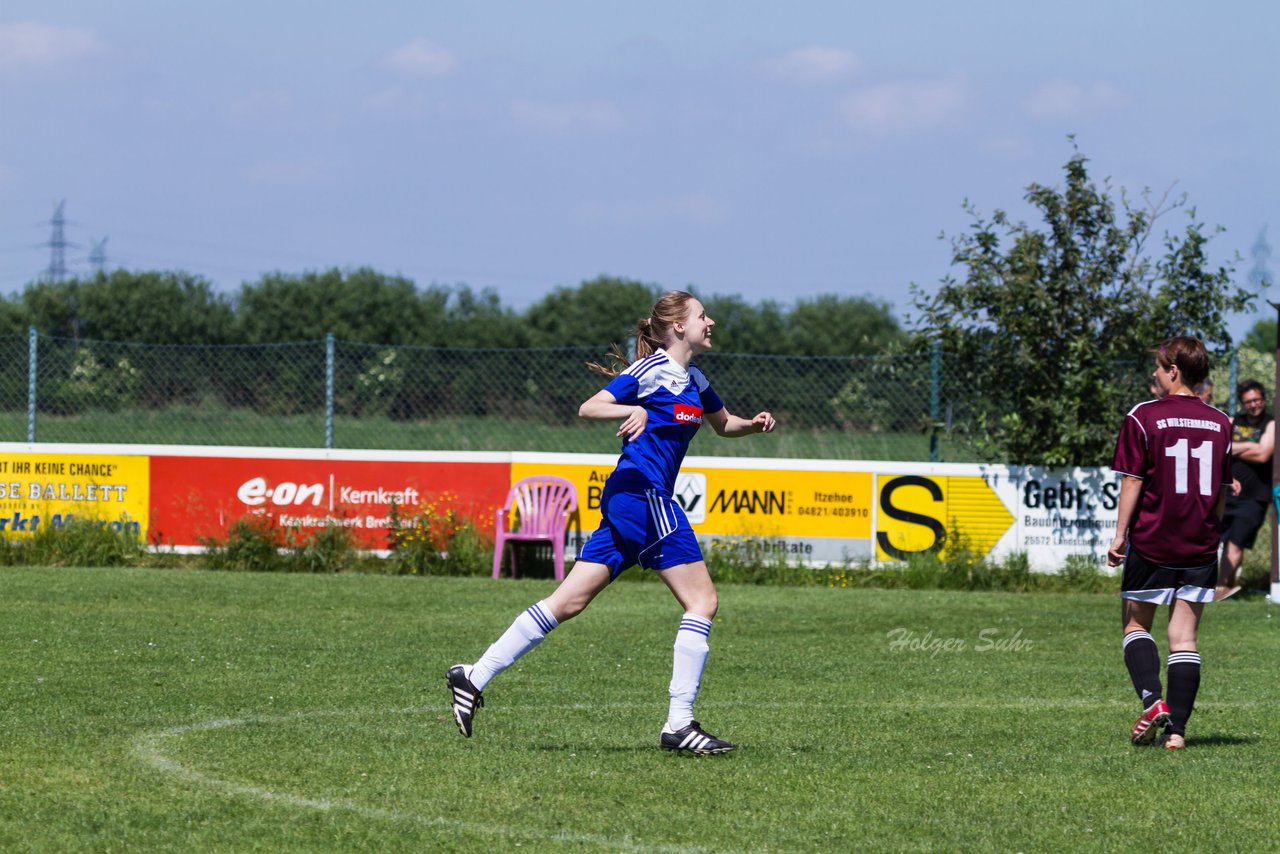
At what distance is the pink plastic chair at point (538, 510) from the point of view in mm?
14594

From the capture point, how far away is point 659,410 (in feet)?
21.2

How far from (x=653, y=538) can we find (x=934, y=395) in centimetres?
933

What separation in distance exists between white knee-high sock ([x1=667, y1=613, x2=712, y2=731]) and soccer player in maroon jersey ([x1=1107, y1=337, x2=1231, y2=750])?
6.08ft

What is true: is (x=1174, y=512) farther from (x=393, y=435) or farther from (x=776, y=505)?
(x=393, y=435)

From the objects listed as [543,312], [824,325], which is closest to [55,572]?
[543,312]

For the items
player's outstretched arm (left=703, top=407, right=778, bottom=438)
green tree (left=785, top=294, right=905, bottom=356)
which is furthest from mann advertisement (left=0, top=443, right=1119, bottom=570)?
green tree (left=785, top=294, right=905, bottom=356)

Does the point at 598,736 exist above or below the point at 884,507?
below

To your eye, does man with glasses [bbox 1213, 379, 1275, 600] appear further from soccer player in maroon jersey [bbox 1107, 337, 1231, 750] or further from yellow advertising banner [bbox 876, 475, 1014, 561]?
soccer player in maroon jersey [bbox 1107, 337, 1231, 750]

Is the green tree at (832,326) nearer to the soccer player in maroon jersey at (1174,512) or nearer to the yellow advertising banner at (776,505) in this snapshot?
the yellow advertising banner at (776,505)

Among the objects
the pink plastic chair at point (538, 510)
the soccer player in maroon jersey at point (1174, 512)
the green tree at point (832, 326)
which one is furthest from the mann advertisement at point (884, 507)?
the green tree at point (832, 326)

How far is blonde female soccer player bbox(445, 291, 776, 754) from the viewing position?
637cm

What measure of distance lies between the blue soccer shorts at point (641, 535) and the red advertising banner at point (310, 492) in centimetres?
877

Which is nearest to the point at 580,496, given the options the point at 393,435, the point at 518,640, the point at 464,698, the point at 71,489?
the point at 393,435

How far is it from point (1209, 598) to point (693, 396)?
246cm
